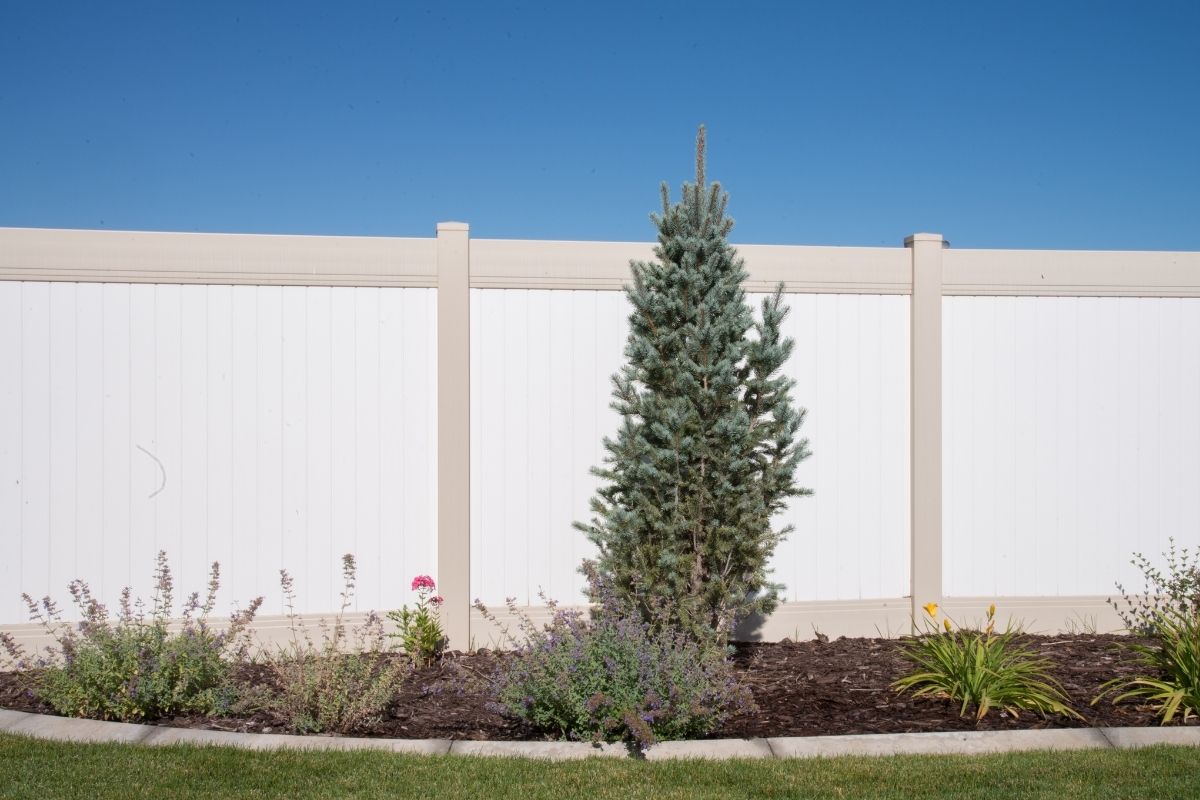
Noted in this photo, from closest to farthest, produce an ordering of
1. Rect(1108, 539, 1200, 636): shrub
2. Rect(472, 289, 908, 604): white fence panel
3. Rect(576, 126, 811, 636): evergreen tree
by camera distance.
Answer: Rect(576, 126, 811, 636): evergreen tree
Rect(472, 289, 908, 604): white fence panel
Rect(1108, 539, 1200, 636): shrub

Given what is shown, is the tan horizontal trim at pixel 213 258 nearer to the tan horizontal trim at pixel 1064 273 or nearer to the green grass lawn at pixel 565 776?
the green grass lawn at pixel 565 776

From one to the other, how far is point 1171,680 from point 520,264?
504 centimetres

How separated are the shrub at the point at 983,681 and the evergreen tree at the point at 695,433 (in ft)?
3.68

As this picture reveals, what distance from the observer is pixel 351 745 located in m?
5.32

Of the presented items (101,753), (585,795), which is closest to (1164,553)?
(585,795)

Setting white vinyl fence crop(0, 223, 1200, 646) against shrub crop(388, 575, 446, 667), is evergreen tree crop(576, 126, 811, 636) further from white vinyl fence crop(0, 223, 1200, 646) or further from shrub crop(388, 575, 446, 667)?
shrub crop(388, 575, 446, 667)

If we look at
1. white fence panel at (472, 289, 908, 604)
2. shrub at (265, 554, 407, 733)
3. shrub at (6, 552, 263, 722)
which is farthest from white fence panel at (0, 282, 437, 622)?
shrub at (265, 554, 407, 733)

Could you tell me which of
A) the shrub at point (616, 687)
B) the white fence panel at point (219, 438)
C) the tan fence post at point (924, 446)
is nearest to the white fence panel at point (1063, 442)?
the tan fence post at point (924, 446)

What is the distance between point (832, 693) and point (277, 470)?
13.5 ft

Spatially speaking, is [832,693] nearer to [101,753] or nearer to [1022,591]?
[1022,591]

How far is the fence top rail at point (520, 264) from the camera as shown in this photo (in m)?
7.36

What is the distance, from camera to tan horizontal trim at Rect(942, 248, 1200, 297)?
320 inches

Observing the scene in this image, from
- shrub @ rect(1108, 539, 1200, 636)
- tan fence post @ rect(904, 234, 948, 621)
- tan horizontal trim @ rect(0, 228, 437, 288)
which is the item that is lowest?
shrub @ rect(1108, 539, 1200, 636)

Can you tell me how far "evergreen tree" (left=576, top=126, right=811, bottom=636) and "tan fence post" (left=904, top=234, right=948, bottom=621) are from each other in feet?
6.24
